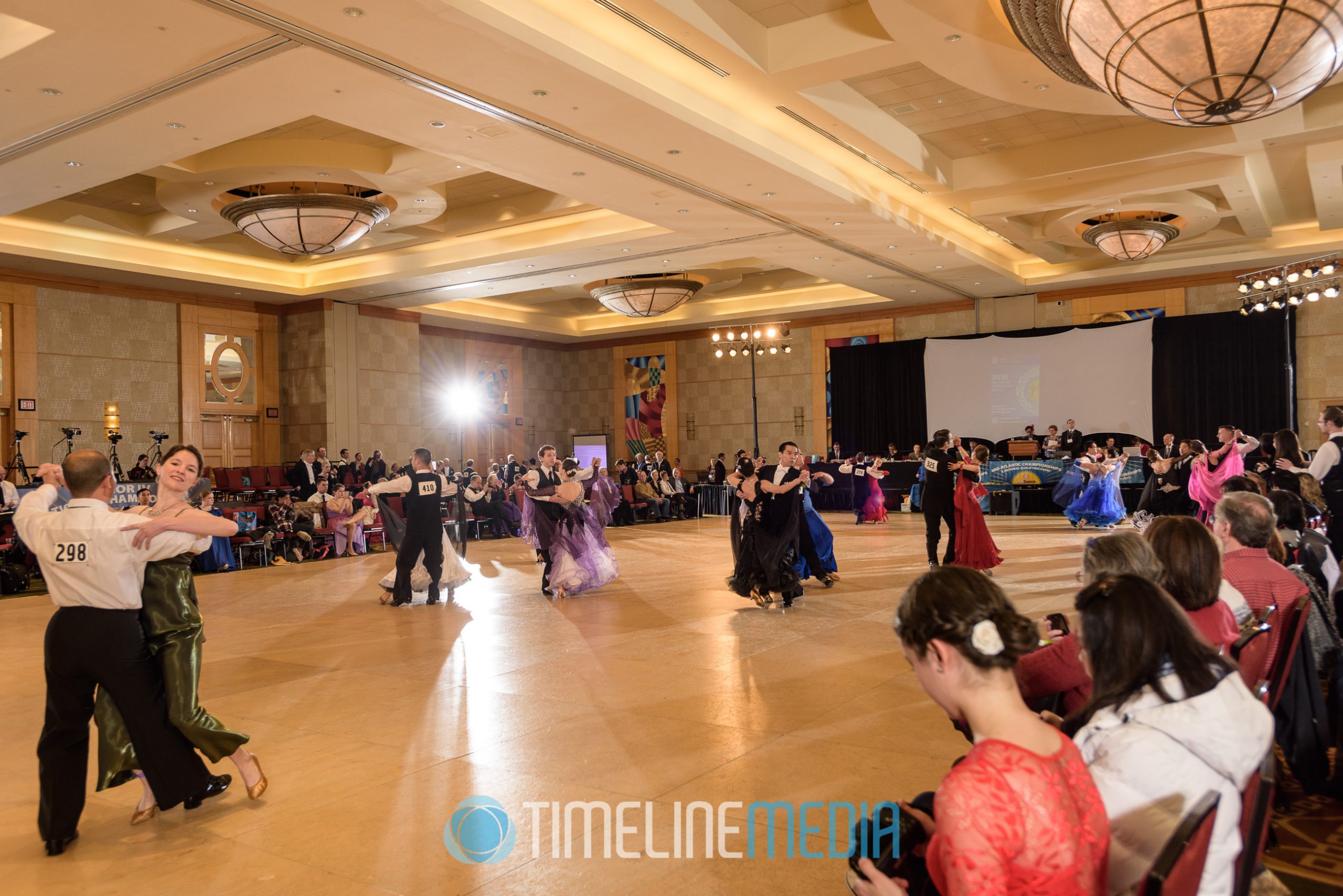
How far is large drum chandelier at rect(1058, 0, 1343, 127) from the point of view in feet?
15.2

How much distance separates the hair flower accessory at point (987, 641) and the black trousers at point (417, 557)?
748 centimetres

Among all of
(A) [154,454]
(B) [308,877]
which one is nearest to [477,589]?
(B) [308,877]

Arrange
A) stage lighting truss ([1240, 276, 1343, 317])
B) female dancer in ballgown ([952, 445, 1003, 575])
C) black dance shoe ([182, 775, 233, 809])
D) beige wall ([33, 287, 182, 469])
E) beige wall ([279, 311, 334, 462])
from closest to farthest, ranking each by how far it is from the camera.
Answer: black dance shoe ([182, 775, 233, 809]) < female dancer in ballgown ([952, 445, 1003, 575]) < stage lighting truss ([1240, 276, 1343, 317]) < beige wall ([33, 287, 182, 469]) < beige wall ([279, 311, 334, 462])

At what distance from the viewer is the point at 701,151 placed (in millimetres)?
9055

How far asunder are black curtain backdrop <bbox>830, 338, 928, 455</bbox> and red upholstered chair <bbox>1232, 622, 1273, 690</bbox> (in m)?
17.2

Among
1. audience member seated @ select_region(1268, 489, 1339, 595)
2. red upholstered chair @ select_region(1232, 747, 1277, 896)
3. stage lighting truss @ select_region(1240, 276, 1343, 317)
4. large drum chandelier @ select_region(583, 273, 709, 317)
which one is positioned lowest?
red upholstered chair @ select_region(1232, 747, 1277, 896)

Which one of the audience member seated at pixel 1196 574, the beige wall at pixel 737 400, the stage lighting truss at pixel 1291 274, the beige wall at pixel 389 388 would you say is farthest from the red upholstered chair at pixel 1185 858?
the beige wall at pixel 737 400

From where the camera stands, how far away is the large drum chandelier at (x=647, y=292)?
16328 millimetres

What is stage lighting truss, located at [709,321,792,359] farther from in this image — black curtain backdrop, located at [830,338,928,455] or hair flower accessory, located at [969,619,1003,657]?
hair flower accessory, located at [969,619,1003,657]

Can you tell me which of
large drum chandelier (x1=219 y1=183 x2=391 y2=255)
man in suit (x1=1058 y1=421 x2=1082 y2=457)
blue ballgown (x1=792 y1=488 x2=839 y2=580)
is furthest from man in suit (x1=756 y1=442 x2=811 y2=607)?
man in suit (x1=1058 y1=421 x2=1082 y2=457)

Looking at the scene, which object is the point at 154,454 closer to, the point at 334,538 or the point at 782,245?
the point at 334,538

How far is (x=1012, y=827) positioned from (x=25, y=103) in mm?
→ 9058

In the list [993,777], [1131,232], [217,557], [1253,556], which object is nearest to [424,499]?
[217,557]

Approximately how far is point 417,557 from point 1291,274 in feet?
39.9
